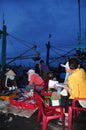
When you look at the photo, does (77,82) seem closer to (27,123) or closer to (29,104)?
(27,123)

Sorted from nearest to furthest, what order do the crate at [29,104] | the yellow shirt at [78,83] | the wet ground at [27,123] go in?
the yellow shirt at [78,83], the wet ground at [27,123], the crate at [29,104]

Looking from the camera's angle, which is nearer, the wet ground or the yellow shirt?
the yellow shirt

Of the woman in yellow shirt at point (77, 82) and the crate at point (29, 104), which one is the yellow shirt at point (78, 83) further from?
the crate at point (29, 104)

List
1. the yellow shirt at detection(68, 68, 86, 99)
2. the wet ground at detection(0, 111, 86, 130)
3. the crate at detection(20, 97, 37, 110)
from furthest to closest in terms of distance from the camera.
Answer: the crate at detection(20, 97, 37, 110), the wet ground at detection(0, 111, 86, 130), the yellow shirt at detection(68, 68, 86, 99)

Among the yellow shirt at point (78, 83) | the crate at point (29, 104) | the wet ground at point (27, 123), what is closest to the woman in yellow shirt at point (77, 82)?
the yellow shirt at point (78, 83)

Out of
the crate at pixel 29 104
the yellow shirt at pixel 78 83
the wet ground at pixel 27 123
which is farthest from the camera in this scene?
the crate at pixel 29 104

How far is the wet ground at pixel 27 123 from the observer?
4464 millimetres

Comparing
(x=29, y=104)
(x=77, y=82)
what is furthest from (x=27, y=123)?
(x=77, y=82)

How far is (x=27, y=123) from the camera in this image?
4.75 metres

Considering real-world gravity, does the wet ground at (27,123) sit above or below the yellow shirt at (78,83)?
below

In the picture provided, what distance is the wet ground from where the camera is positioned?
176 inches

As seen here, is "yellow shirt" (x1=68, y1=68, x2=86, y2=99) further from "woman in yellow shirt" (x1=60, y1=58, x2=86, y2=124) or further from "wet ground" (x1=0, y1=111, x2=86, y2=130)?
"wet ground" (x1=0, y1=111, x2=86, y2=130)

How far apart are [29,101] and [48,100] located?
1.75 feet

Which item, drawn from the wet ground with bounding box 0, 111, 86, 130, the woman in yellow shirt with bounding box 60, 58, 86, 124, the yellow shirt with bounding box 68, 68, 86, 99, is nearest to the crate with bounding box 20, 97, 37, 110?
the wet ground with bounding box 0, 111, 86, 130
